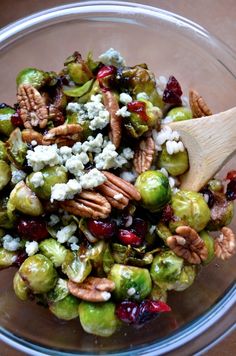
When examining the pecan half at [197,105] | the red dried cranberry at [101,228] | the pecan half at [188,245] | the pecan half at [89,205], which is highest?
the pecan half at [197,105]

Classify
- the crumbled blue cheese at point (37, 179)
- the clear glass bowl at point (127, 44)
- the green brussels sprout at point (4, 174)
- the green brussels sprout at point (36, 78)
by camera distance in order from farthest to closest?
the clear glass bowl at point (127, 44)
the green brussels sprout at point (36, 78)
the green brussels sprout at point (4, 174)
the crumbled blue cheese at point (37, 179)

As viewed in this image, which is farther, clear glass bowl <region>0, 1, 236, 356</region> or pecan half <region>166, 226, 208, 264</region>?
clear glass bowl <region>0, 1, 236, 356</region>

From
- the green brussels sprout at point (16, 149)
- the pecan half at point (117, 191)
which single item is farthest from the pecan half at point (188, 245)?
the green brussels sprout at point (16, 149)

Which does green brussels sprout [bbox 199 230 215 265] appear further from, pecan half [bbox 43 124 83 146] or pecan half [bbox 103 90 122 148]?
pecan half [bbox 43 124 83 146]

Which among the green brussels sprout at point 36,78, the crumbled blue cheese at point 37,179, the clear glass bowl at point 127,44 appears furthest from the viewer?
the clear glass bowl at point 127,44

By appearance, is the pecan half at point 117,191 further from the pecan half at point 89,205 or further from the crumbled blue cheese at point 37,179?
the crumbled blue cheese at point 37,179

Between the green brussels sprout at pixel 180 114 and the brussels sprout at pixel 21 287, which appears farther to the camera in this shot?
the green brussels sprout at pixel 180 114

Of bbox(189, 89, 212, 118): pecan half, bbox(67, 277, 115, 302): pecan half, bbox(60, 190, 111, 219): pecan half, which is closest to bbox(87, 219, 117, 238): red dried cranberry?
bbox(60, 190, 111, 219): pecan half

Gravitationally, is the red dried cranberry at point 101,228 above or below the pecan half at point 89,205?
below
